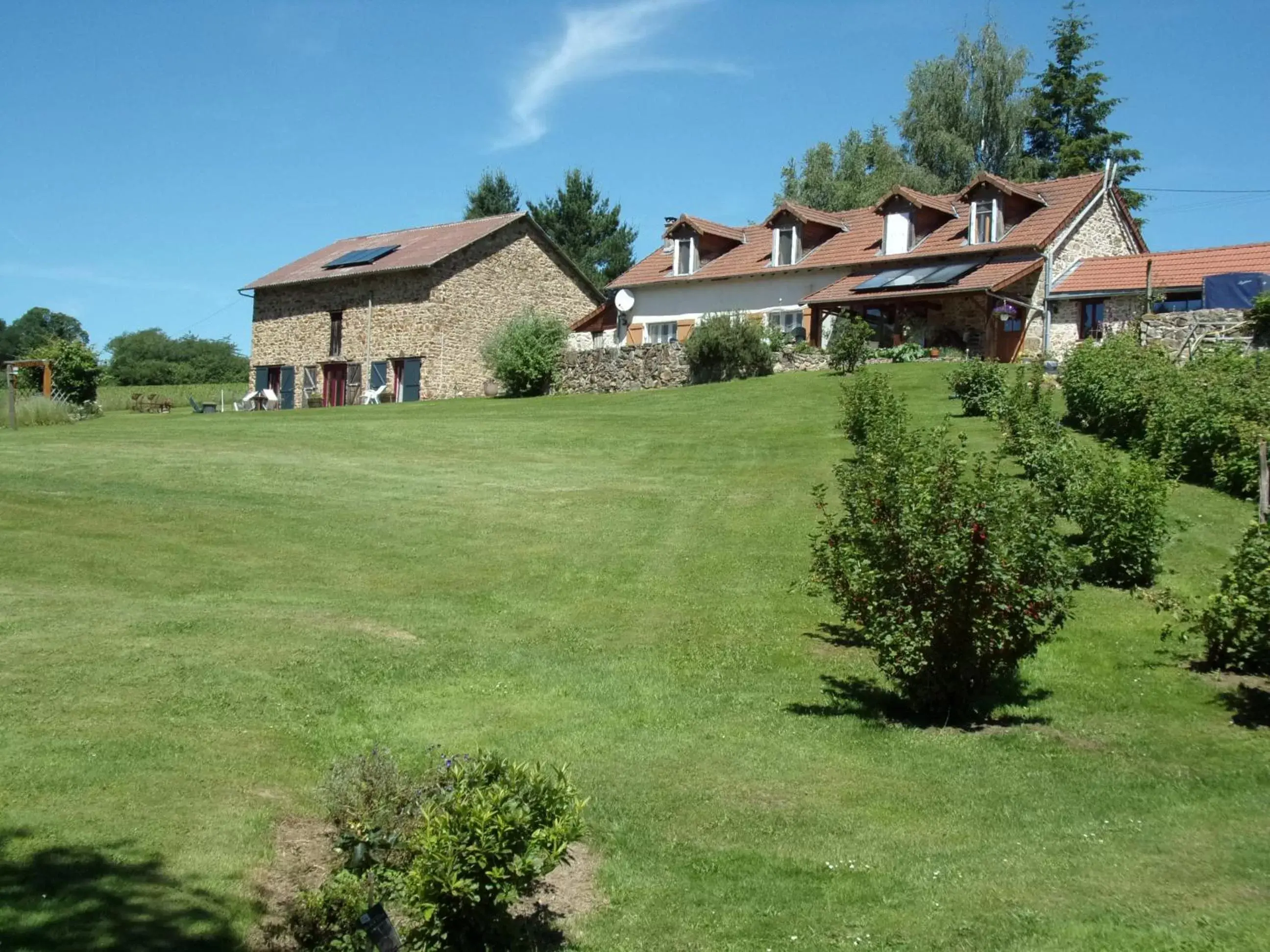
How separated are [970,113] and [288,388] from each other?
32.4m

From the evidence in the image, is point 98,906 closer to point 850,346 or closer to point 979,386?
point 979,386

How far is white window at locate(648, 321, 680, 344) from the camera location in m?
45.8

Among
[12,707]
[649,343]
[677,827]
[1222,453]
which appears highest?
[649,343]

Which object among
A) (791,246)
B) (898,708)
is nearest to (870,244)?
(791,246)

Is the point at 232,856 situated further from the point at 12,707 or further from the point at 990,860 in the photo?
the point at 990,860

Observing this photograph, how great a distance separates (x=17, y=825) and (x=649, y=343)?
36.4 meters

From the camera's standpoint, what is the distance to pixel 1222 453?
738 inches

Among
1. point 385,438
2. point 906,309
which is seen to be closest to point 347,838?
point 385,438

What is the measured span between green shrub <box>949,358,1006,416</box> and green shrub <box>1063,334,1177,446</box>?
136 centimetres

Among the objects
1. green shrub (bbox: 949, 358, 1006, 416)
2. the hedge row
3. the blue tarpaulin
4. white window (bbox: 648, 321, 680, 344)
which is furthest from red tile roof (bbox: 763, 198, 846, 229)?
the hedge row

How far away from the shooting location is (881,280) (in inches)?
1522

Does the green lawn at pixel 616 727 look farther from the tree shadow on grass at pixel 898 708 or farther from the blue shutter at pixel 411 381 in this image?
the blue shutter at pixel 411 381

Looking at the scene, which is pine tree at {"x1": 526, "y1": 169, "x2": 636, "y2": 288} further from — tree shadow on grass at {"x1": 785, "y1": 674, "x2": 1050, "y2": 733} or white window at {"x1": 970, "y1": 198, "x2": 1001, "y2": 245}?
tree shadow on grass at {"x1": 785, "y1": 674, "x2": 1050, "y2": 733}

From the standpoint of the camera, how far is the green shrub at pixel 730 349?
3756cm
